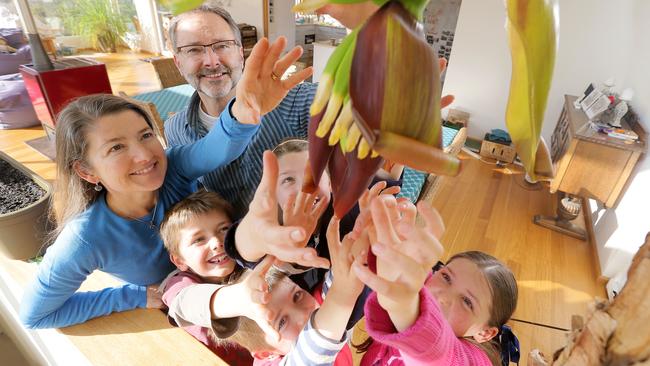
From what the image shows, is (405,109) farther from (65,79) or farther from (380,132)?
(65,79)

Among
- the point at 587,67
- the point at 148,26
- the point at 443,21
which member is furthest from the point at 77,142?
the point at 148,26

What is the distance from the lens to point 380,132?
0.42 feet

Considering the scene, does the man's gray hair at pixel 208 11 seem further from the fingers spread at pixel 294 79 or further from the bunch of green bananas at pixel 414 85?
the bunch of green bananas at pixel 414 85

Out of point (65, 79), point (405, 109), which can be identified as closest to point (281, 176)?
point (405, 109)

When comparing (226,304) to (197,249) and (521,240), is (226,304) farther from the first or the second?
(521,240)

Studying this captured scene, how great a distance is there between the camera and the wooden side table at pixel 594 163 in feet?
5.44

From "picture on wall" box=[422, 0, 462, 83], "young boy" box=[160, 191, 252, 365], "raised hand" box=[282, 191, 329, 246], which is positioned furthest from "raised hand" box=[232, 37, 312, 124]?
"picture on wall" box=[422, 0, 462, 83]

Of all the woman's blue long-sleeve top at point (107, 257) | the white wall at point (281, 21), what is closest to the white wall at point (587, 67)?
the woman's blue long-sleeve top at point (107, 257)

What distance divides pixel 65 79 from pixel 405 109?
1.87m

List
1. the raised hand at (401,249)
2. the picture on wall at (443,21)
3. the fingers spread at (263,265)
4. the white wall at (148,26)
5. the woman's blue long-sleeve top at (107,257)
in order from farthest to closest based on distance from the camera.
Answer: the white wall at (148,26), the picture on wall at (443,21), the woman's blue long-sleeve top at (107,257), the fingers spread at (263,265), the raised hand at (401,249)

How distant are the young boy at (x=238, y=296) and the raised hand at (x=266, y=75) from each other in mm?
153

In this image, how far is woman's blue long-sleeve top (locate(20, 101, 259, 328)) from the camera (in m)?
0.60

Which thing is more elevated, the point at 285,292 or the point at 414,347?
the point at 414,347

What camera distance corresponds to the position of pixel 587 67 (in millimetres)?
2393
